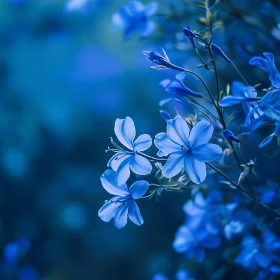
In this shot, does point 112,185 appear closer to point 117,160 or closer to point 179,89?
point 117,160

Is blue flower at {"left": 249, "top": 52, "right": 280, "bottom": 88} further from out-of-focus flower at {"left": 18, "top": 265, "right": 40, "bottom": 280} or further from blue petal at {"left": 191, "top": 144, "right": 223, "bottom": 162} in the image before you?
out-of-focus flower at {"left": 18, "top": 265, "right": 40, "bottom": 280}

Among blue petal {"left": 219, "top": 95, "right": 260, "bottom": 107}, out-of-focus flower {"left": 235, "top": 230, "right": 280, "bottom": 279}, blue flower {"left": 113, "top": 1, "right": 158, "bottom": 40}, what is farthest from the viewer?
blue flower {"left": 113, "top": 1, "right": 158, "bottom": 40}

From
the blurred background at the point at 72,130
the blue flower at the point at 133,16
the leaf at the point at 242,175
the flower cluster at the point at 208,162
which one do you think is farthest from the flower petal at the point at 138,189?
the blurred background at the point at 72,130

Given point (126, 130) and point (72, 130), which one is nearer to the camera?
point (126, 130)

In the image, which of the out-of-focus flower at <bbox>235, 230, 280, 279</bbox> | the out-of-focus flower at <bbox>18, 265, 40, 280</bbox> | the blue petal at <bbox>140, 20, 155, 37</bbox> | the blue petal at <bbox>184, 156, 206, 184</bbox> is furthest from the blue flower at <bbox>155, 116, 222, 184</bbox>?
the out-of-focus flower at <bbox>18, 265, 40, 280</bbox>

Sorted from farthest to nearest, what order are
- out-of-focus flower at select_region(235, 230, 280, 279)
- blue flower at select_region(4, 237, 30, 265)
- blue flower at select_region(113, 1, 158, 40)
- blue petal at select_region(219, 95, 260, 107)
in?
1. blue flower at select_region(4, 237, 30, 265)
2. blue flower at select_region(113, 1, 158, 40)
3. out-of-focus flower at select_region(235, 230, 280, 279)
4. blue petal at select_region(219, 95, 260, 107)

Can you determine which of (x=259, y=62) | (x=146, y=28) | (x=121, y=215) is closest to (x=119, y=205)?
(x=121, y=215)

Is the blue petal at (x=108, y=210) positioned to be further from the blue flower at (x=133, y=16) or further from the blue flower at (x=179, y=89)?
the blue flower at (x=133, y=16)
